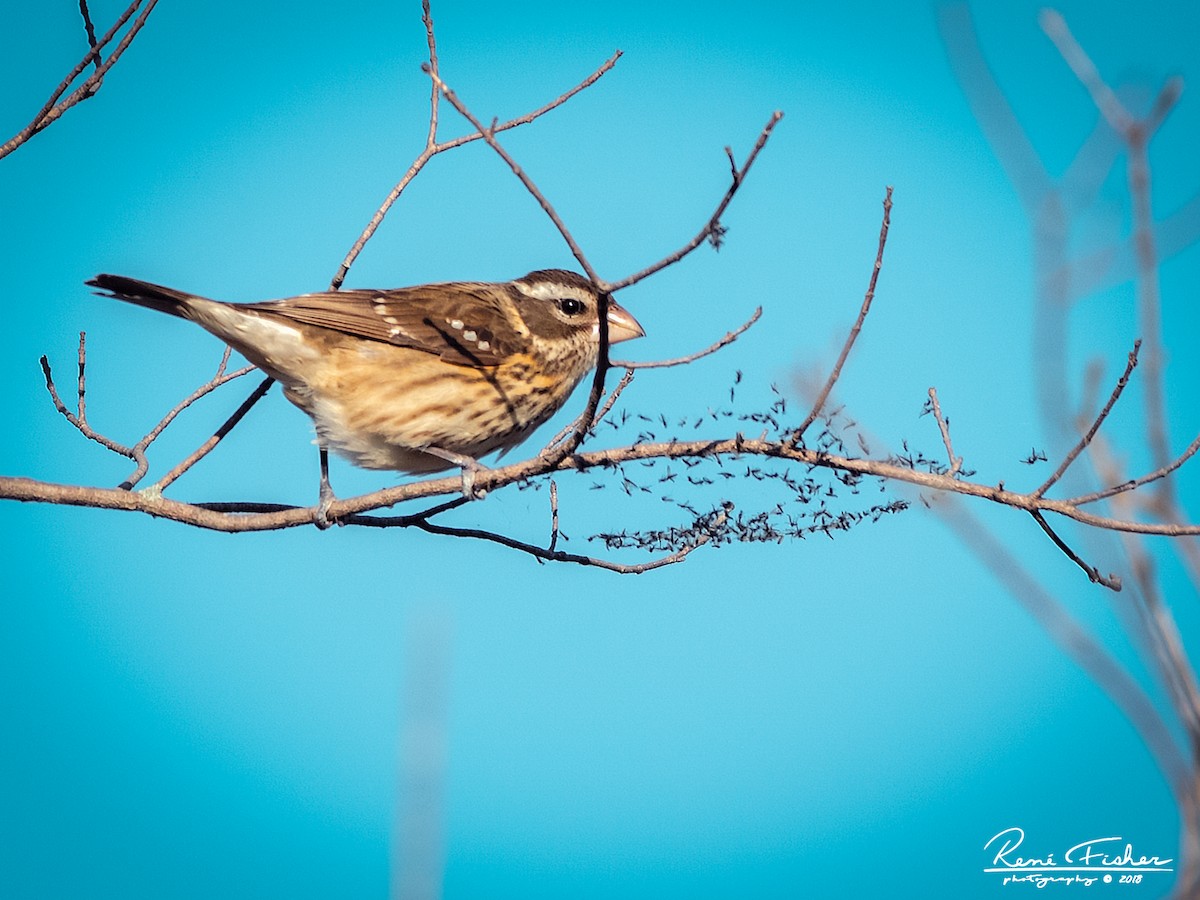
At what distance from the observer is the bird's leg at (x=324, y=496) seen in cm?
495

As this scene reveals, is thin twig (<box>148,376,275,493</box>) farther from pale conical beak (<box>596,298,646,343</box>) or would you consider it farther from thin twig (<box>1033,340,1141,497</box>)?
thin twig (<box>1033,340,1141,497</box>)

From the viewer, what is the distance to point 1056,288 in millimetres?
3611

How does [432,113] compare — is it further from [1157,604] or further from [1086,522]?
[1157,604]

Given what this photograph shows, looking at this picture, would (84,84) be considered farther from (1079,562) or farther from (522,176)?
(1079,562)

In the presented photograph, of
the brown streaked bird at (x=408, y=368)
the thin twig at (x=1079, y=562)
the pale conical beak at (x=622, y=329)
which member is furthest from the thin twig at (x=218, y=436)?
the thin twig at (x=1079, y=562)

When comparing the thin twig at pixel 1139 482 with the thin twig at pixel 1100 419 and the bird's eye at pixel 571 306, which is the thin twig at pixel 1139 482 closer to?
the thin twig at pixel 1100 419

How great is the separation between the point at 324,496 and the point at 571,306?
5.92 feet

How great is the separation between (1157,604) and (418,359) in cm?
370

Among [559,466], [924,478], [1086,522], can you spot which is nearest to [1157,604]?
[1086,522]

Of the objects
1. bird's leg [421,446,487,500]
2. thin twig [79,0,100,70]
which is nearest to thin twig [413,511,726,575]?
bird's leg [421,446,487,500]

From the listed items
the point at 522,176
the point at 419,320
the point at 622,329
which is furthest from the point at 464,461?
the point at 522,176

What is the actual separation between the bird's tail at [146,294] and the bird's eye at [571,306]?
199 cm

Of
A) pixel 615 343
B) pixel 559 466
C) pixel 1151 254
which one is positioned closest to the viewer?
pixel 1151 254

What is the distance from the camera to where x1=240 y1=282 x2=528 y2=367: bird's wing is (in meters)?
5.77
